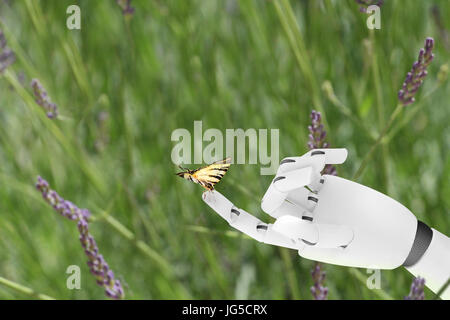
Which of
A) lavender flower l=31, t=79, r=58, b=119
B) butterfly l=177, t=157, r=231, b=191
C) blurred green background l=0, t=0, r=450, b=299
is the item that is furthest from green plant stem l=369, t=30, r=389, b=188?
lavender flower l=31, t=79, r=58, b=119

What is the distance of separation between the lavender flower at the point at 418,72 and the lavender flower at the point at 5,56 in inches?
18.6

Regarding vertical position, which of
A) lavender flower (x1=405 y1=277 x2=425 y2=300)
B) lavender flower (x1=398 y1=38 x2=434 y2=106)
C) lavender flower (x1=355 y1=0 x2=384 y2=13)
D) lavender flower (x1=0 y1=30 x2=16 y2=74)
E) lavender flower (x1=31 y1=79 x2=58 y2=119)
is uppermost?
lavender flower (x1=0 y1=30 x2=16 y2=74)

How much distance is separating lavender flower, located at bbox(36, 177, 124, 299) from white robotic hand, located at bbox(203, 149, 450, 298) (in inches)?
6.8

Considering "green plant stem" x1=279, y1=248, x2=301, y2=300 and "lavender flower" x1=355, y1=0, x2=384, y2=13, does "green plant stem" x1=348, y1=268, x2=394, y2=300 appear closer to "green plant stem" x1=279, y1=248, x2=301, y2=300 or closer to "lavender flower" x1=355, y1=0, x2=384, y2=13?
"green plant stem" x1=279, y1=248, x2=301, y2=300

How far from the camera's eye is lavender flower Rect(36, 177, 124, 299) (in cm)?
53

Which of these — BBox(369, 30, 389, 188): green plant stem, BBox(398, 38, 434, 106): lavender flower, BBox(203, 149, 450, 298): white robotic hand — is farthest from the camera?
BBox(369, 30, 389, 188): green plant stem

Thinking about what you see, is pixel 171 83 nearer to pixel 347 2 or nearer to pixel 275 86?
pixel 275 86

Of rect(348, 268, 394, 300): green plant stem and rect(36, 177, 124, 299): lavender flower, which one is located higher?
rect(36, 177, 124, 299): lavender flower

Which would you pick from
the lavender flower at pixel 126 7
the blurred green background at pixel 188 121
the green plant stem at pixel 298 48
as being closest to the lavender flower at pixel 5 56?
the blurred green background at pixel 188 121

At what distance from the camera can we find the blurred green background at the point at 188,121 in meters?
Answer: 0.60

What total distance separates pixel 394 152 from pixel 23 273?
0.48m

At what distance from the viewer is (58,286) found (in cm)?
65
